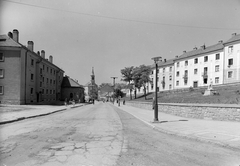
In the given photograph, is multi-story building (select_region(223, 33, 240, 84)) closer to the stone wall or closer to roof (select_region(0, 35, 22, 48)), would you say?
the stone wall

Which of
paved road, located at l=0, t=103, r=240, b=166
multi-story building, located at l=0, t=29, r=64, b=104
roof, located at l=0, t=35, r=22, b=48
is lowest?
paved road, located at l=0, t=103, r=240, b=166

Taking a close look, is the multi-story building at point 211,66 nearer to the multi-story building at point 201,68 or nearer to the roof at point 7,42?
the multi-story building at point 201,68

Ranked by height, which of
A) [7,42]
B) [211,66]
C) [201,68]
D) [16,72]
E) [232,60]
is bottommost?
[16,72]

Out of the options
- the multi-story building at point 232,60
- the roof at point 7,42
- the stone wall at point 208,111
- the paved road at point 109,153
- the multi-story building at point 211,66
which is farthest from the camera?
the multi-story building at point 211,66

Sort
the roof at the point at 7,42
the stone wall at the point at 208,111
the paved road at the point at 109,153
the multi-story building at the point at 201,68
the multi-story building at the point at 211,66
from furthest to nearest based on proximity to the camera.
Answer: the multi-story building at the point at 201,68
the multi-story building at the point at 211,66
the roof at the point at 7,42
the stone wall at the point at 208,111
the paved road at the point at 109,153

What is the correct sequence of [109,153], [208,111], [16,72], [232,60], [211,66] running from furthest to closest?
[211,66] < [232,60] < [16,72] < [208,111] < [109,153]

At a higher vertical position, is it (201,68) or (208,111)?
(201,68)

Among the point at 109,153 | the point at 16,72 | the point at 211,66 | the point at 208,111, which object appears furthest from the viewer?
the point at 211,66

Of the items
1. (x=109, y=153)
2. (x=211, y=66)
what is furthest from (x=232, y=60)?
(x=109, y=153)

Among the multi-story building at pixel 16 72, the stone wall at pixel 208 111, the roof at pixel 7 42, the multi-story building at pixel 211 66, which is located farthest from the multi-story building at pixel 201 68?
the roof at pixel 7 42

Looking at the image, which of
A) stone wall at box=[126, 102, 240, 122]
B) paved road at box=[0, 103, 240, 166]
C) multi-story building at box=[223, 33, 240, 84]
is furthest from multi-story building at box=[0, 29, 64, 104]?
multi-story building at box=[223, 33, 240, 84]

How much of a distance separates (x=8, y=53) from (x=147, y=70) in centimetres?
3407

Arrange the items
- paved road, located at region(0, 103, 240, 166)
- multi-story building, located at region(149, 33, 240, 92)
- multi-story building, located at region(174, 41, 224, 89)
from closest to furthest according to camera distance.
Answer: paved road, located at region(0, 103, 240, 166), multi-story building, located at region(149, 33, 240, 92), multi-story building, located at region(174, 41, 224, 89)

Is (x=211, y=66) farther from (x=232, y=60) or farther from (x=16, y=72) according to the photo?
(x=16, y=72)
